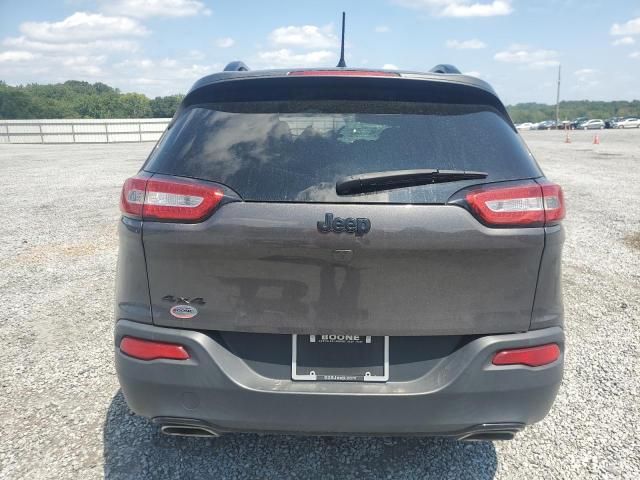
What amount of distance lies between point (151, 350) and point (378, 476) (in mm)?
1315

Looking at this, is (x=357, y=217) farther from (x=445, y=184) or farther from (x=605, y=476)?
(x=605, y=476)

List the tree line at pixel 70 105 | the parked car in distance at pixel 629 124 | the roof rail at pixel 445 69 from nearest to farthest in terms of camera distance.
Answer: the roof rail at pixel 445 69, the tree line at pixel 70 105, the parked car in distance at pixel 629 124

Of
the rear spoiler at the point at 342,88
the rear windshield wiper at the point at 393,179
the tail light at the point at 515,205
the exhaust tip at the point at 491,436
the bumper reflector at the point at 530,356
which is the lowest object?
the exhaust tip at the point at 491,436

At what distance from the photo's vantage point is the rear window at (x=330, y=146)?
1.92 meters

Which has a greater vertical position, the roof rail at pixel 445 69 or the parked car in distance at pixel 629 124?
the parked car in distance at pixel 629 124

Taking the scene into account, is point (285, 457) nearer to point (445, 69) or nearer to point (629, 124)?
point (445, 69)

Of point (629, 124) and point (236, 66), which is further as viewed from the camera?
point (629, 124)

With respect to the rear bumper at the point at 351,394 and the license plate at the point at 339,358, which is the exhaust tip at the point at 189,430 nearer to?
the rear bumper at the point at 351,394

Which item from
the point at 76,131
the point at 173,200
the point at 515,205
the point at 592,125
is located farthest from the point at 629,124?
the point at 173,200

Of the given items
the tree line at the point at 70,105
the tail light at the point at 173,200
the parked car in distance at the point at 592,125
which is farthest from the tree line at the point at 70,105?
the tail light at the point at 173,200

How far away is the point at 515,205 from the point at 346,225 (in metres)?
0.68

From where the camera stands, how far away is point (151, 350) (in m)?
1.99

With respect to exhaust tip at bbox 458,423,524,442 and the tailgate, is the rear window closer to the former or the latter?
the tailgate

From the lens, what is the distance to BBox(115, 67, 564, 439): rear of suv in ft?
A: 6.13
